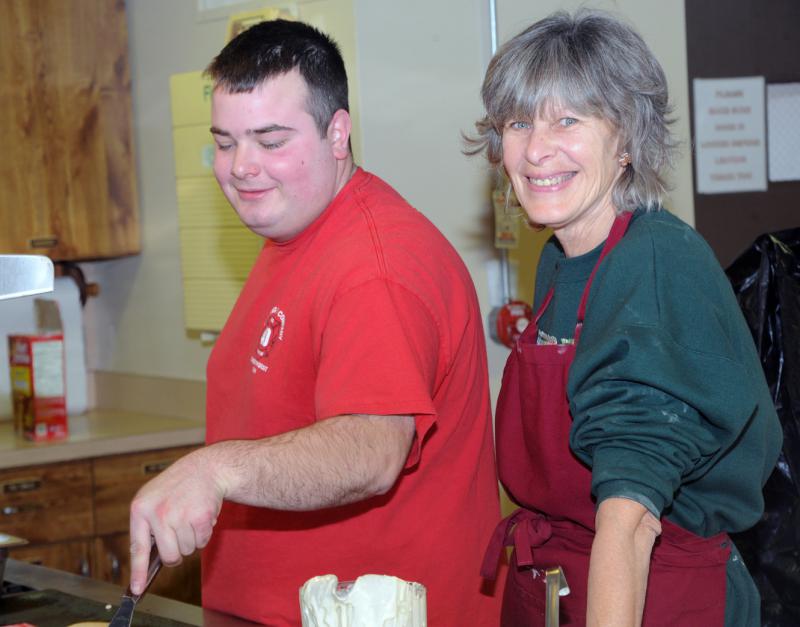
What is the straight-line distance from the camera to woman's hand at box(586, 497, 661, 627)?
108cm

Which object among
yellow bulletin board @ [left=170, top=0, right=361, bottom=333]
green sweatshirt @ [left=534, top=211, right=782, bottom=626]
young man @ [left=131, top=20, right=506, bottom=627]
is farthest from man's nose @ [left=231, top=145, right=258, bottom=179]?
yellow bulletin board @ [left=170, top=0, right=361, bottom=333]

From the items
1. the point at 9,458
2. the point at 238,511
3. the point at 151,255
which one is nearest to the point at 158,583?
the point at 9,458

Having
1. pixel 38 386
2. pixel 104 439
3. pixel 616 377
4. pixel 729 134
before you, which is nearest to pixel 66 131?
pixel 38 386

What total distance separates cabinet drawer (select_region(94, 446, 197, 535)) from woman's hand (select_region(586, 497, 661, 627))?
6.71 feet

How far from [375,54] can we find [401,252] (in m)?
1.18

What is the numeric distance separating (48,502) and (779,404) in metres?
1.81

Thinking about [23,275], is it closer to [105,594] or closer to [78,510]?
[105,594]

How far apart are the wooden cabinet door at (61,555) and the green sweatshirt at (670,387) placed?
1.98m

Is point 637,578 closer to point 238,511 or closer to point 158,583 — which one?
point 238,511

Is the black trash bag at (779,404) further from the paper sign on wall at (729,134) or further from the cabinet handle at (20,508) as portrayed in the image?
the cabinet handle at (20,508)

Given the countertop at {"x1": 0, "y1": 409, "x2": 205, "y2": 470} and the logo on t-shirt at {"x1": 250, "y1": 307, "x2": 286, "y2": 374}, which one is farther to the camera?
the countertop at {"x1": 0, "y1": 409, "x2": 205, "y2": 470}

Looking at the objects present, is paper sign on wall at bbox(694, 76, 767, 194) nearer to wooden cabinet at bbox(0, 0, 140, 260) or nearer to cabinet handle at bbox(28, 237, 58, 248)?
wooden cabinet at bbox(0, 0, 140, 260)

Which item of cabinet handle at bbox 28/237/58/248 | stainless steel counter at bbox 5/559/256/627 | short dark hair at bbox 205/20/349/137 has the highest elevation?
short dark hair at bbox 205/20/349/137

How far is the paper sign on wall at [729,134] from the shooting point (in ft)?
9.52
